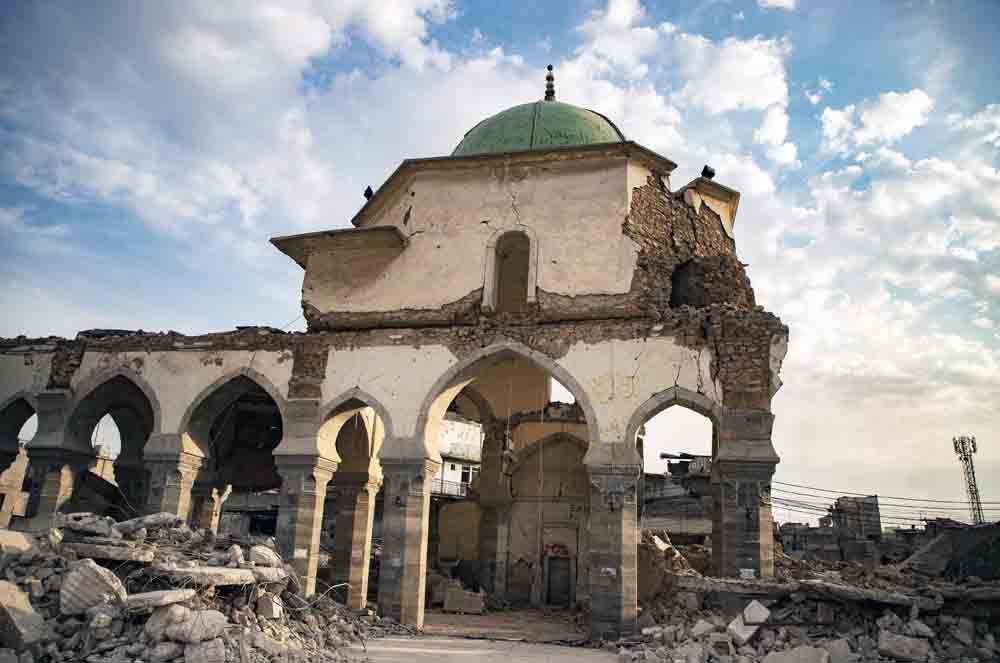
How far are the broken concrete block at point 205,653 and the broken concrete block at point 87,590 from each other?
33.9 inches

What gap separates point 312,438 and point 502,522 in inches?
226

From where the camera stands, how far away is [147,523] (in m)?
9.20

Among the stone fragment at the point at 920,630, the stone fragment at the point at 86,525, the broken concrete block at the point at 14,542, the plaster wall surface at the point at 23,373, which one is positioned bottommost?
the stone fragment at the point at 920,630

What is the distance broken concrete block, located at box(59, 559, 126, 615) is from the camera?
693cm

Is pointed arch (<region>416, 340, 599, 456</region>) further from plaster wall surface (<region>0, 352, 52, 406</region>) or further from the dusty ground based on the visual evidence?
plaster wall surface (<region>0, 352, 52, 406</region>)

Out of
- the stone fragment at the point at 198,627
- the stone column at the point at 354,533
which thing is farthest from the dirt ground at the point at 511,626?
the stone fragment at the point at 198,627

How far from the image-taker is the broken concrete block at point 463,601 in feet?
51.3

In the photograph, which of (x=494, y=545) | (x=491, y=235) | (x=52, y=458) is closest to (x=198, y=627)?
(x=491, y=235)

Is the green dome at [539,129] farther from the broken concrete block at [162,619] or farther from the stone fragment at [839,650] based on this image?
the broken concrete block at [162,619]

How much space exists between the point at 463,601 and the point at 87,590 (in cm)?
986

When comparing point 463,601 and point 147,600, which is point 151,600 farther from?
point 463,601

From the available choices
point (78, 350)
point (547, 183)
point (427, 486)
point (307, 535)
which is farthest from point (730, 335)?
point (78, 350)

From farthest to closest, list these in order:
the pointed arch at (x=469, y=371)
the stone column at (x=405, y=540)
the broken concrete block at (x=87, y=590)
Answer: the pointed arch at (x=469, y=371) < the stone column at (x=405, y=540) < the broken concrete block at (x=87, y=590)

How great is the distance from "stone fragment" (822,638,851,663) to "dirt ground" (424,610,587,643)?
14.1 ft
